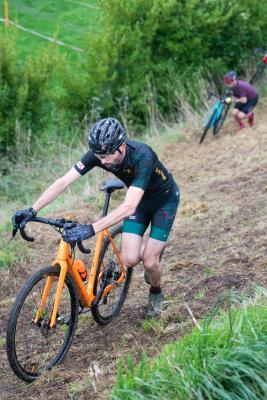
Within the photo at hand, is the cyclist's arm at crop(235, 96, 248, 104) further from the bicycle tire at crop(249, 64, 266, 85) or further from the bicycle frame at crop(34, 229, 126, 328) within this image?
the bicycle frame at crop(34, 229, 126, 328)

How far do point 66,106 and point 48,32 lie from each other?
1367 cm

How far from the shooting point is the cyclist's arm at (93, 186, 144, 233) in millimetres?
4637

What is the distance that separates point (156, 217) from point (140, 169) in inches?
28.1

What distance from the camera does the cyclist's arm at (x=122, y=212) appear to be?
183 inches

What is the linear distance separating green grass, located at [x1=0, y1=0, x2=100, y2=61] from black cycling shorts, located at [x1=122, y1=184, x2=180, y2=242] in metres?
Answer: 21.8

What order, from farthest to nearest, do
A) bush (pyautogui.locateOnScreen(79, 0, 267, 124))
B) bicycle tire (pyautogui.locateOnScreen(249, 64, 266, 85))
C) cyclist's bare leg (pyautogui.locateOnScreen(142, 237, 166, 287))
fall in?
1. bicycle tire (pyautogui.locateOnScreen(249, 64, 266, 85))
2. bush (pyautogui.locateOnScreen(79, 0, 267, 124))
3. cyclist's bare leg (pyautogui.locateOnScreen(142, 237, 166, 287))

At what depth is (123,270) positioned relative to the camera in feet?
19.7

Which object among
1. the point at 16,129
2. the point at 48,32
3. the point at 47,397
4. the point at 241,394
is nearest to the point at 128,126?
the point at 16,129

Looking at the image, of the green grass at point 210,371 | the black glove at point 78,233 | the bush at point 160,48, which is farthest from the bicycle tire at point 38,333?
the bush at point 160,48

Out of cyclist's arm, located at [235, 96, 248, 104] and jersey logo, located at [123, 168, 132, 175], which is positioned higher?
jersey logo, located at [123, 168, 132, 175]

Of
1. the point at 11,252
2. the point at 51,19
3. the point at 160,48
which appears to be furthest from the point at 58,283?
the point at 51,19

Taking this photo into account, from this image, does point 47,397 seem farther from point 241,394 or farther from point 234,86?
point 234,86

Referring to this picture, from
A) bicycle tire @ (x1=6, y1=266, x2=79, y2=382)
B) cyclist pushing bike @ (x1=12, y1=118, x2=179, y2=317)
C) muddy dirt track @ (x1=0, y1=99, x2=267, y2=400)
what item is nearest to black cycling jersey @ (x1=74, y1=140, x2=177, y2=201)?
cyclist pushing bike @ (x1=12, y1=118, x2=179, y2=317)

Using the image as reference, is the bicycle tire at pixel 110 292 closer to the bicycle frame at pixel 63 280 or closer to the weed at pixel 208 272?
the bicycle frame at pixel 63 280
